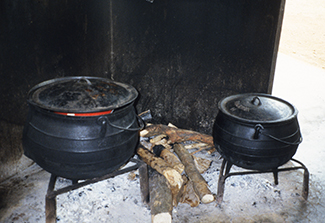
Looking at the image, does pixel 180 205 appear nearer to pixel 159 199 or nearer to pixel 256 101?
pixel 159 199

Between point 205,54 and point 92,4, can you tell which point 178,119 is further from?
point 92,4

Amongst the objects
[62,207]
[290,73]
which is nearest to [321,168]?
[62,207]

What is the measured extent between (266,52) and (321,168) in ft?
4.80

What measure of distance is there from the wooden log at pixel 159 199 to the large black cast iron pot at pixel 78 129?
0.48 metres

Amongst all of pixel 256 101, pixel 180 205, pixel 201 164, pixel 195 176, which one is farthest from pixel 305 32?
pixel 180 205

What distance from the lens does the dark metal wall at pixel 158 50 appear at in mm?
2824

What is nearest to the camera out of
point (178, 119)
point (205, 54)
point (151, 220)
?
point (151, 220)

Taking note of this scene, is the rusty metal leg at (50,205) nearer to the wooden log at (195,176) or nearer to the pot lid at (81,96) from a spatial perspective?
the pot lid at (81,96)

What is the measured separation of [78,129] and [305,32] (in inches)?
444

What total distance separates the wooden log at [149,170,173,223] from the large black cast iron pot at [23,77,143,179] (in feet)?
1.58

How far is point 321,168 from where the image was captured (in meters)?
3.42

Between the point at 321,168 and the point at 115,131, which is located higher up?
the point at 115,131

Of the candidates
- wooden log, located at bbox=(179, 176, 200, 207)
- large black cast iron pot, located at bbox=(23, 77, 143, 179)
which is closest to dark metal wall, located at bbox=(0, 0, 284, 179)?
large black cast iron pot, located at bbox=(23, 77, 143, 179)

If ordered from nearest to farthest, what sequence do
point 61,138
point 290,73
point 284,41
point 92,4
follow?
1. point 61,138
2. point 92,4
3. point 290,73
4. point 284,41
